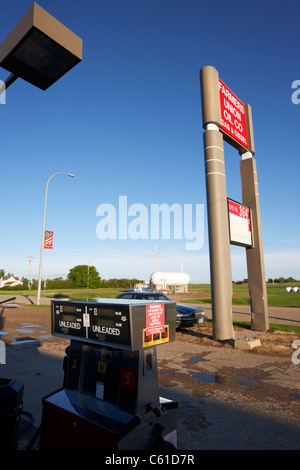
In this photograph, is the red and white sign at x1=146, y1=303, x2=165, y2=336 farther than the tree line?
No

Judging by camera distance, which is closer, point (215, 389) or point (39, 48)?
point (39, 48)

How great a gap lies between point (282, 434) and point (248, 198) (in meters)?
10.2

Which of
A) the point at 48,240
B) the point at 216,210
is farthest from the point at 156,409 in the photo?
the point at 48,240

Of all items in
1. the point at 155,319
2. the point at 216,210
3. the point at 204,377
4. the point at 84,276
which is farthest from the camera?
the point at 84,276

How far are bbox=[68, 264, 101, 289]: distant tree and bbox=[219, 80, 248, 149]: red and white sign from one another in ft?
260

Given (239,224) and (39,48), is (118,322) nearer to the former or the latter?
(39,48)

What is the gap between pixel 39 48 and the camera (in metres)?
2.37

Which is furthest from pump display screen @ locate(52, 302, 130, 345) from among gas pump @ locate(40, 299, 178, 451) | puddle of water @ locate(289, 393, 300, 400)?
puddle of water @ locate(289, 393, 300, 400)

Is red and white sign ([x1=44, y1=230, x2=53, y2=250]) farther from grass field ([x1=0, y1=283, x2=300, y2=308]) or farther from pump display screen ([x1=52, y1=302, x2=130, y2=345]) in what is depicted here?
pump display screen ([x1=52, y1=302, x2=130, y2=345])

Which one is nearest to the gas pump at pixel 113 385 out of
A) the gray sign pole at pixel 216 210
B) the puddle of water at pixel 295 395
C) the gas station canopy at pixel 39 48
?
the gas station canopy at pixel 39 48

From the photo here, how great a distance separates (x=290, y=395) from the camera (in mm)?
5211

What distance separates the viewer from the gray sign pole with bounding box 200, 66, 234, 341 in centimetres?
973

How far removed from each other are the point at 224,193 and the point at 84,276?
86.9 metres

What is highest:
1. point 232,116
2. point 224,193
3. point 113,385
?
point 232,116
